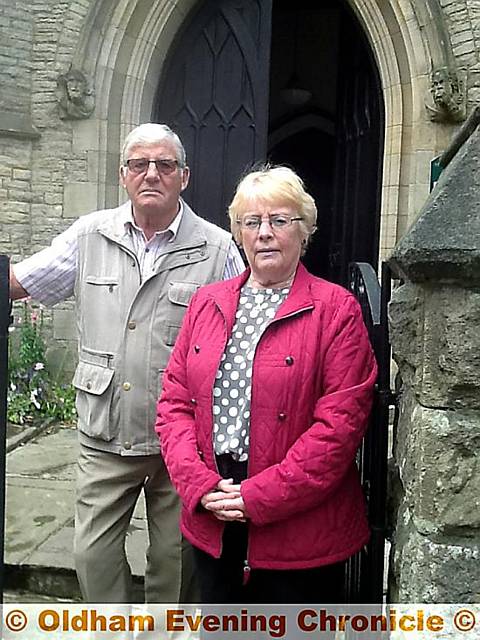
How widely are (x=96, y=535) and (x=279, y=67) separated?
29.1 feet

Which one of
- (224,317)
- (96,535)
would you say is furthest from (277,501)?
(96,535)

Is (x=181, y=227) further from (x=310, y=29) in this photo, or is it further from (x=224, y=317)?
(x=310, y=29)

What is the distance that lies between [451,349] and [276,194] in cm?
63

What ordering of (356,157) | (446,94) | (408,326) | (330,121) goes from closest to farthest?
(408,326), (446,94), (356,157), (330,121)

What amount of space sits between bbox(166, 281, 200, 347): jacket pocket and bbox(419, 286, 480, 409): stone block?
90cm

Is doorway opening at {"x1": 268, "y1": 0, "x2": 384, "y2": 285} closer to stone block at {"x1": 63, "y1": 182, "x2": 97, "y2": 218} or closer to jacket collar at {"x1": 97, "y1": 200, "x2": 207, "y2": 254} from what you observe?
stone block at {"x1": 63, "y1": 182, "x2": 97, "y2": 218}

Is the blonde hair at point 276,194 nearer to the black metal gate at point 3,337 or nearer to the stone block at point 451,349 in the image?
Answer: the stone block at point 451,349

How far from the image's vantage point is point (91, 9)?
6.67 meters

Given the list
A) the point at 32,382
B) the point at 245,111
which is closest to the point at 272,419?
the point at 32,382

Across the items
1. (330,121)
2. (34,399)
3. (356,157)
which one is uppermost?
(330,121)

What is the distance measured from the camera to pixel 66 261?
262cm

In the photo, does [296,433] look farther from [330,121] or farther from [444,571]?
[330,121]

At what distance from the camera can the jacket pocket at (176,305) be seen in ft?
8.12

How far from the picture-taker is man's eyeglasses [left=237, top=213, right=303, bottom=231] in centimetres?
208
